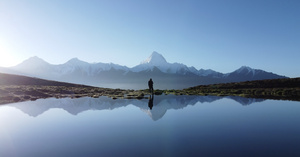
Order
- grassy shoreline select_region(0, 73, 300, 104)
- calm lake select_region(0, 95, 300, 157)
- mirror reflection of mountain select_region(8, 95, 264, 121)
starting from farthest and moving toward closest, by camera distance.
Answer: grassy shoreline select_region(0, 73, 300, 104) → mirror reflection of mountain select_region(8, 95, 264, 121) → calm lake select_region(0, 95, 300, 157)

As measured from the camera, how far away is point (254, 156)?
8656 millimetres

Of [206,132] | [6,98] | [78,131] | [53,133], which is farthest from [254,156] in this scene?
[6,98]

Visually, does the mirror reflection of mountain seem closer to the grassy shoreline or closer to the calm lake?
the calm lake

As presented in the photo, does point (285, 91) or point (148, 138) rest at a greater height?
point (285, 91)

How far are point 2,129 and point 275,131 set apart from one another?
64.4ft

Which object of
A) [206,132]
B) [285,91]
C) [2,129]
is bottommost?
[2,129]

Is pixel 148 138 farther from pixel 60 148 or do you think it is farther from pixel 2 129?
pixel 2 129

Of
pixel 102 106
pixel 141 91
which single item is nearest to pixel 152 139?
pixel 102 106

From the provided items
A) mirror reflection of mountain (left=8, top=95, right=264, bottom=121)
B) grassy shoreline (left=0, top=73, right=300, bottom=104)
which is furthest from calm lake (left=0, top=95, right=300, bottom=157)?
grassy shoreline (left=0, top=73, right=300, bottom=104)

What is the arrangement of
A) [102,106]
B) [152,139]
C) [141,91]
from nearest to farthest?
[152,139] < [102,106] < [141,91]

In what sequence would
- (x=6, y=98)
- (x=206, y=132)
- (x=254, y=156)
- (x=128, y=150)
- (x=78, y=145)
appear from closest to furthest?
(x=254, y=156) → (x=128, y=150) → (x=78, y=145) → (x=206, y=132) → (x=6, y=98)

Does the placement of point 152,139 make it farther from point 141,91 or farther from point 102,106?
point 141,91

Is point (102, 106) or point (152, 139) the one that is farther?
point (102, 106)

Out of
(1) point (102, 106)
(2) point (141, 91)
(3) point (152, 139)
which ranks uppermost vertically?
(2) point (141, 91)
